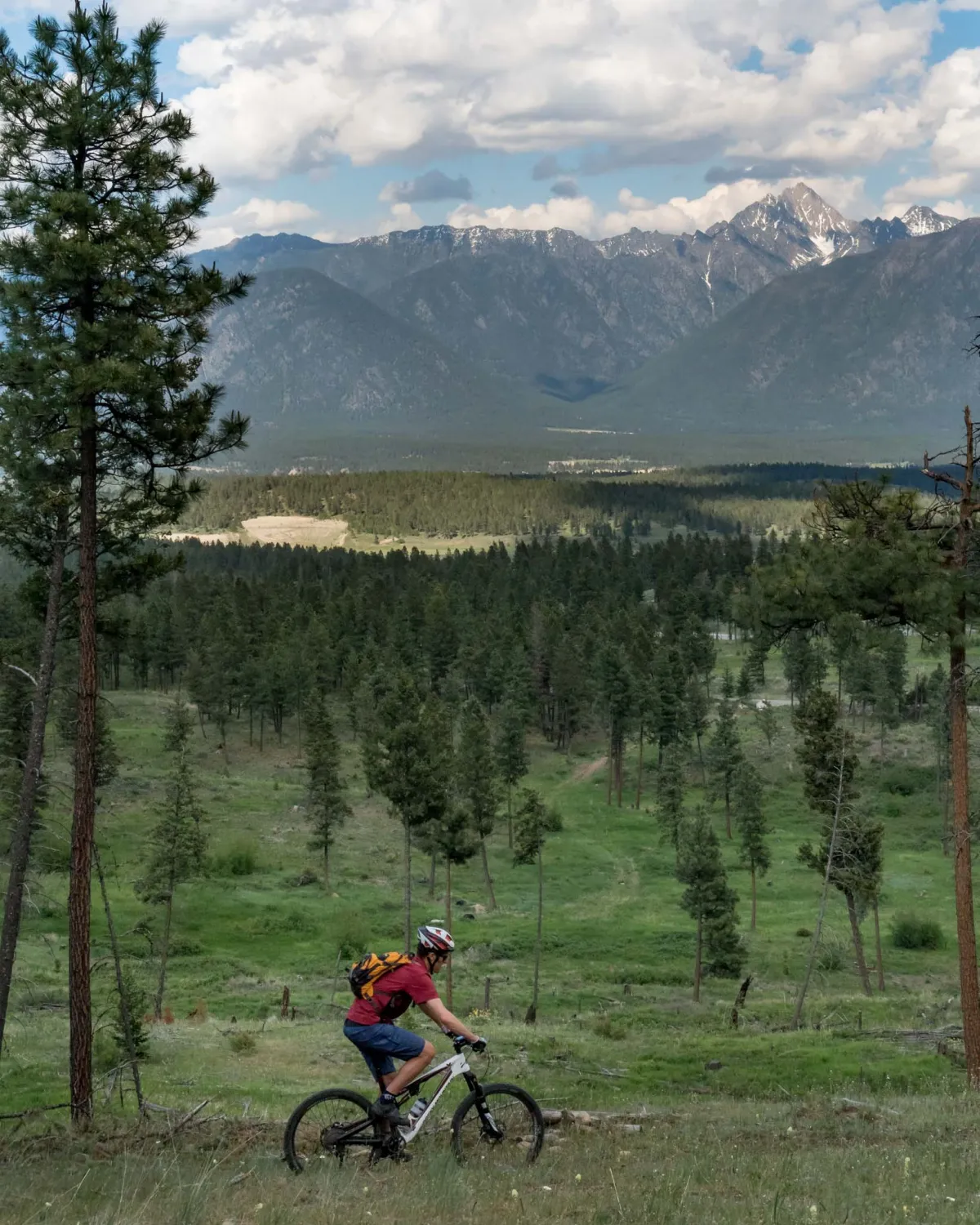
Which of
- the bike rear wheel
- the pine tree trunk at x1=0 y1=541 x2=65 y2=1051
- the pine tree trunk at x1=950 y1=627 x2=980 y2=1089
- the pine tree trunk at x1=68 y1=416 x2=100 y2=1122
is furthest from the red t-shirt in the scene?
the pine tree trunk at x1=950 y1=627 x2=980 y2=1089

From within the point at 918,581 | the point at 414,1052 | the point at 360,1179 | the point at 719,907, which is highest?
the point at 918,581

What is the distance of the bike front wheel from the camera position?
41.7ft

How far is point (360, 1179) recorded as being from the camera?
11984mm

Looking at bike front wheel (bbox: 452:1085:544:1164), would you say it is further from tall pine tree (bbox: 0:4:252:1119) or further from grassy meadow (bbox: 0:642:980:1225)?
tall pine tree (bbox: 0:4:252:1119)

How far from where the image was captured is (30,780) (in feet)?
64.4

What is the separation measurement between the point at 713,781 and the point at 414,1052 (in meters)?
80.0

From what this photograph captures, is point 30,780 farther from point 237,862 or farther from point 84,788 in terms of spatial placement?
point 237,862

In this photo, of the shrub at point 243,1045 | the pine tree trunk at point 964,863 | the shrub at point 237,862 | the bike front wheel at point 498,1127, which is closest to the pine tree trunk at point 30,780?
the bike front wheel at point 498,1127

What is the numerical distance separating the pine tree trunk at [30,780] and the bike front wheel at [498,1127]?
10.4m

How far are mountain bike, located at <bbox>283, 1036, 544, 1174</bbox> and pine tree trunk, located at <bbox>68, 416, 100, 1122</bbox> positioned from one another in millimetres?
6366

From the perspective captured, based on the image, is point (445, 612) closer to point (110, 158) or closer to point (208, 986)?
point (208, 986)

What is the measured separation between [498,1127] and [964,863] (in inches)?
583


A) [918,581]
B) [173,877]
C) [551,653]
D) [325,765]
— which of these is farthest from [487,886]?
[918,581]

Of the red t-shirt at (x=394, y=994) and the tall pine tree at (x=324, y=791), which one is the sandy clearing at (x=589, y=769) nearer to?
the tall pine tree at (x=324, y=791)
